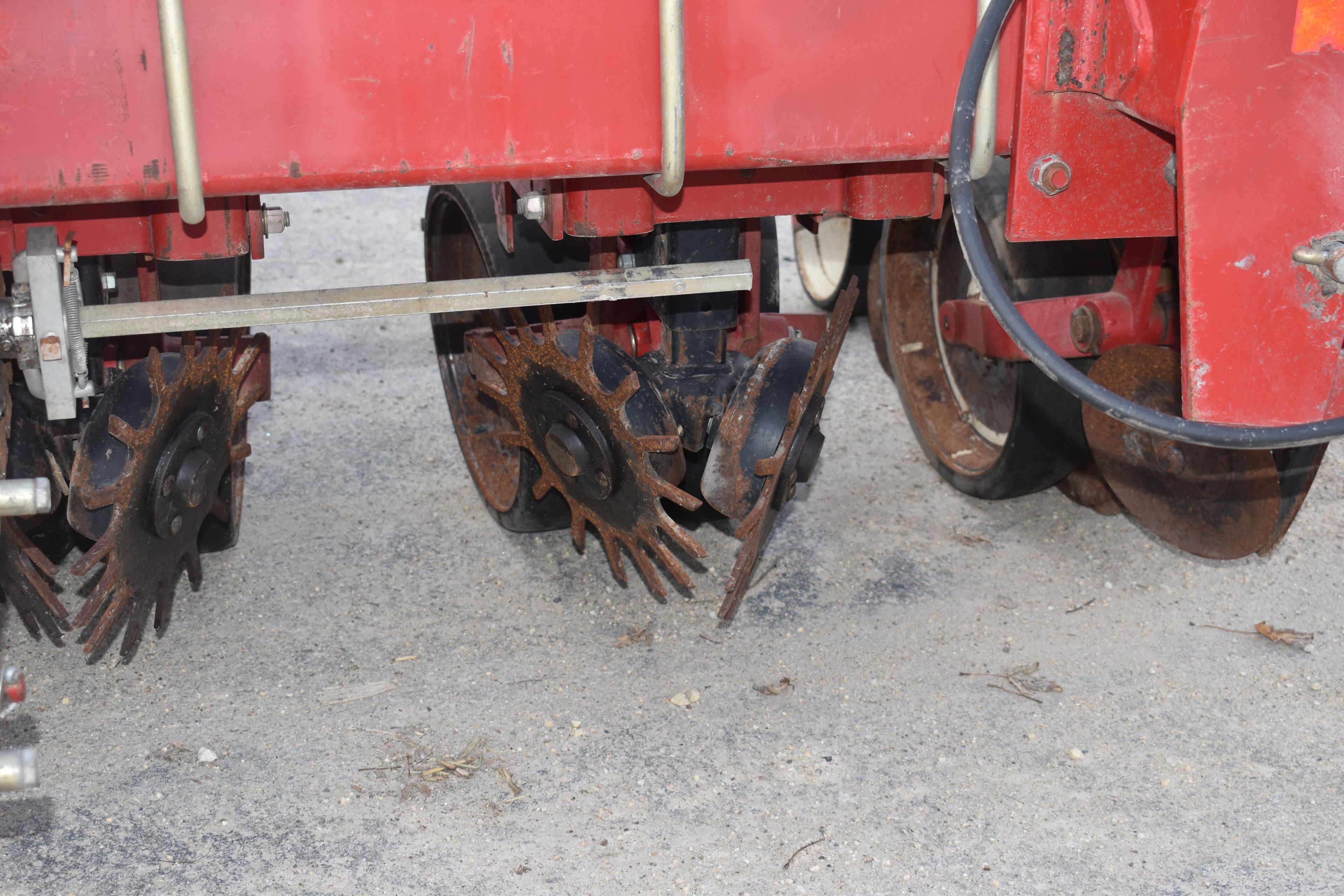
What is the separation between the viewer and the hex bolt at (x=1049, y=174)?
1.69 meters

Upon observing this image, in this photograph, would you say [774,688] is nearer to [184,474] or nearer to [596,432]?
[596,432]

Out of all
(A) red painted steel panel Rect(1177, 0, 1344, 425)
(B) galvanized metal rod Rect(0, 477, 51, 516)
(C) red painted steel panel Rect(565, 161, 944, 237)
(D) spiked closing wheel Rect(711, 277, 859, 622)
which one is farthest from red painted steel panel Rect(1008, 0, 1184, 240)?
(B) galvanized metal rod Rect(0, 477, 51, 516)

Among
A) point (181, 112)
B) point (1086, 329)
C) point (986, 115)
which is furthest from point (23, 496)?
point (1086, 329)

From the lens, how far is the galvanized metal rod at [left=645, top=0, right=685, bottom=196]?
1557 mm

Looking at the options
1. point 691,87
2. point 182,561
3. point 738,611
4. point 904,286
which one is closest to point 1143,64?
point 691,87

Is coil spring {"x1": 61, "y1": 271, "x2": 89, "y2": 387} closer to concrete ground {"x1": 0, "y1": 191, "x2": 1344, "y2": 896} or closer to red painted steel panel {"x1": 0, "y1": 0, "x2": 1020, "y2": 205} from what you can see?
red painted steel panel {"x1": 0, "y1": 0, "x2": 1020, "y2": 205}

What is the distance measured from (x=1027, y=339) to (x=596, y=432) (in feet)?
2.94

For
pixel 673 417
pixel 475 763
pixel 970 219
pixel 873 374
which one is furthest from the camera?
pixel 873 374

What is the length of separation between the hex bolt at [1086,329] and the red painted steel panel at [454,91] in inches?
34.9

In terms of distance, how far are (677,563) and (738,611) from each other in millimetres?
278

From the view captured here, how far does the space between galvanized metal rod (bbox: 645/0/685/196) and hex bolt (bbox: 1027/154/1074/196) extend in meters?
0.48

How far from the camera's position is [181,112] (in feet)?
4.82

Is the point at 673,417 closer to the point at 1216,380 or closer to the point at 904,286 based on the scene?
the point at 1216,380

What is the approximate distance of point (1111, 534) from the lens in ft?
9.08
